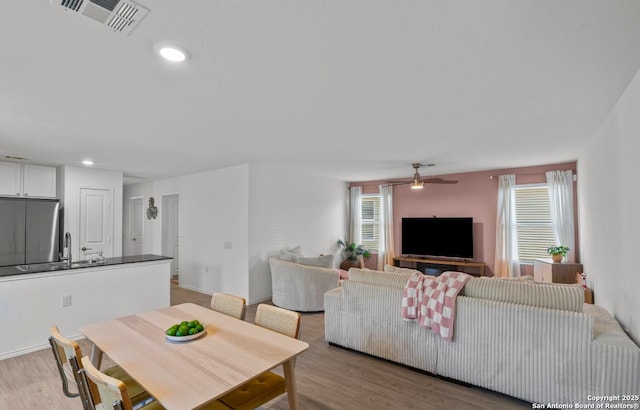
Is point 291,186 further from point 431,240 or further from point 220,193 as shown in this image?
point 431,240

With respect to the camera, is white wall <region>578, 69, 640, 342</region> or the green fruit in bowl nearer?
the green fruit in bowl

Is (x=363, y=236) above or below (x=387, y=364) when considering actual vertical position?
above

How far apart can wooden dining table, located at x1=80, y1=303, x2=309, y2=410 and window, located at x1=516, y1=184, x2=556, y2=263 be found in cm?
527

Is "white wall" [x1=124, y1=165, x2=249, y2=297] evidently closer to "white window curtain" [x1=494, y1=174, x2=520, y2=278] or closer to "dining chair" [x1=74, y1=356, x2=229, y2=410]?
"dining chair" [x1=74, y1=356, x2=229, y2=410]

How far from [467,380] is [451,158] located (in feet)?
10.4

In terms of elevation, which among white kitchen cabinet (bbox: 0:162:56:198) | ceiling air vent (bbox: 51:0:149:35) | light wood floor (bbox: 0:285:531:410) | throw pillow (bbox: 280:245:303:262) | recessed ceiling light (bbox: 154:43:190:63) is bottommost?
light wood floor (bbox: 0:285:531:410)

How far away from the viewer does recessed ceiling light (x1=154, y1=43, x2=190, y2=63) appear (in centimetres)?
163

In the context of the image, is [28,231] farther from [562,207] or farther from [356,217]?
[562,207]

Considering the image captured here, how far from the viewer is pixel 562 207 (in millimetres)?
5078

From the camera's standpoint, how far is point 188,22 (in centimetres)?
145

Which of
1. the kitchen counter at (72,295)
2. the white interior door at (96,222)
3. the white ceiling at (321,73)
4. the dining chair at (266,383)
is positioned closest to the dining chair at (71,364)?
the dining chair at (266,383)

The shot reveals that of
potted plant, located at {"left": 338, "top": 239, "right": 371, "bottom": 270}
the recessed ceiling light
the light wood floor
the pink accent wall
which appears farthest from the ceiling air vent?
potted plant, located at {"left": 338, "top": 239, "right": 371, "bottom": 270}

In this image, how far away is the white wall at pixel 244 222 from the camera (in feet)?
17.2

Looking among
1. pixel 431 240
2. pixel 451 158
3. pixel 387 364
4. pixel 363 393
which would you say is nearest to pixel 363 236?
pixel 431 240
